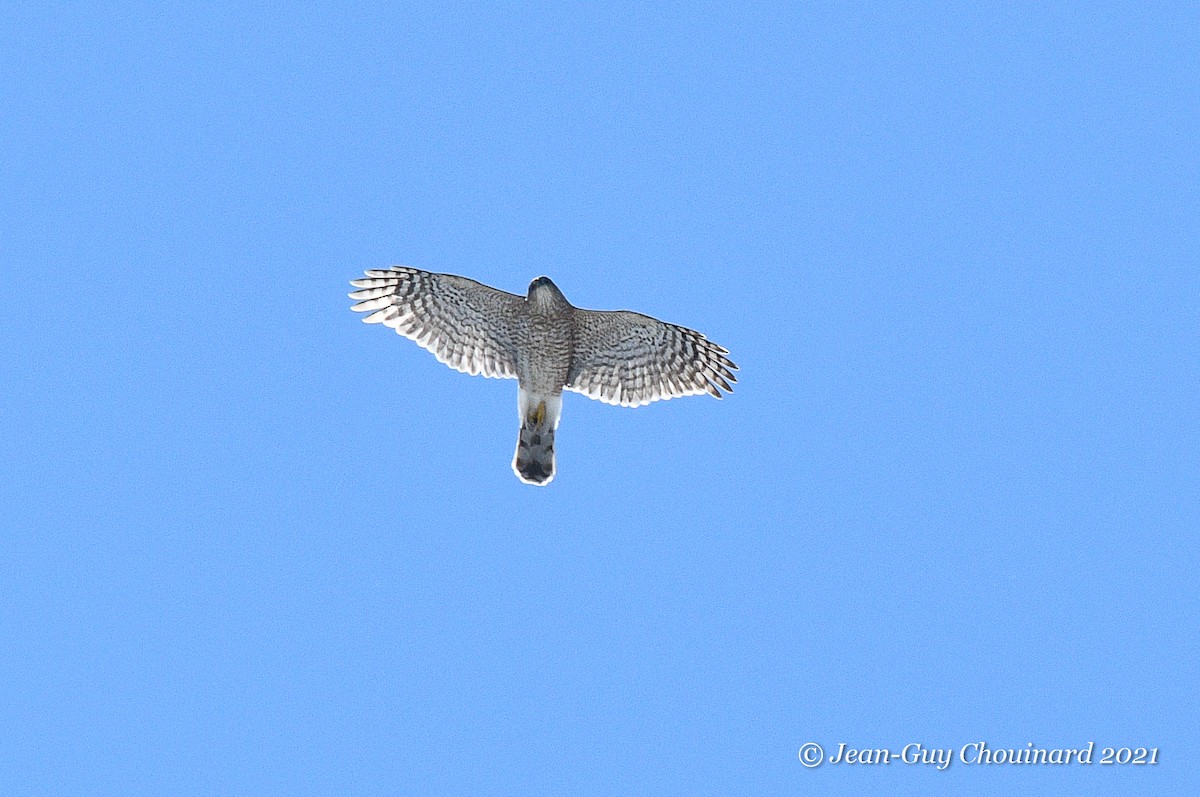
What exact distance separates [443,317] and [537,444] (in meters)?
1.74

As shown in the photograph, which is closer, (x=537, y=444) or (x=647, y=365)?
(x=537, y=444)

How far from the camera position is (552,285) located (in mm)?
12148

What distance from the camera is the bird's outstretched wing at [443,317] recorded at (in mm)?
12680

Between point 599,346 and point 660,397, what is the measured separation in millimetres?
928

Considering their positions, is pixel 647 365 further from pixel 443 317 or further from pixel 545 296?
pixel 443 317

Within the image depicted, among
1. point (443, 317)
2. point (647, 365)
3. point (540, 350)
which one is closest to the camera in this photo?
point (540, 350)

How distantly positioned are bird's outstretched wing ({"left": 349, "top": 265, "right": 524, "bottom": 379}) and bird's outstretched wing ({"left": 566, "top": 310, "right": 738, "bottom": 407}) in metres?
0.82

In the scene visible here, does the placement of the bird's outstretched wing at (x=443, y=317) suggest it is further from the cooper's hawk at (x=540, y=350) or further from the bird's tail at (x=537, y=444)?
the bird's tail at (x=537, y=444)

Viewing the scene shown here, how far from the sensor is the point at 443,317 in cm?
1291

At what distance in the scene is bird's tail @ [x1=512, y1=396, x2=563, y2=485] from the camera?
13.0m

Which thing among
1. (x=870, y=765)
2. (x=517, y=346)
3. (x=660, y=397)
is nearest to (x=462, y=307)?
(x=517, y=346)

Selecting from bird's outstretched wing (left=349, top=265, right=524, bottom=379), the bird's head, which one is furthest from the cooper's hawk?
the bird's head

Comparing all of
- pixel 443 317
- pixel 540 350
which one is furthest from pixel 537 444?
pixel 443 317

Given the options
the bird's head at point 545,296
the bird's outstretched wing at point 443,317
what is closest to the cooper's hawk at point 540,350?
the bird's outstretched wing at point 443,317
